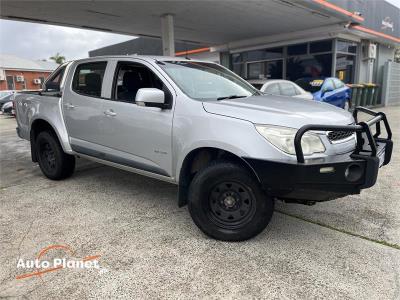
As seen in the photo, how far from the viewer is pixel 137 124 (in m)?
3.73

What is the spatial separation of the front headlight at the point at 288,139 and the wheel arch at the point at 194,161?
0.39 metres

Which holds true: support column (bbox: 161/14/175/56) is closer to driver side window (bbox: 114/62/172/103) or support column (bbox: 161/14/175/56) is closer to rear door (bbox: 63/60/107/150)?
rear door (bbox: 63/60/107/150)

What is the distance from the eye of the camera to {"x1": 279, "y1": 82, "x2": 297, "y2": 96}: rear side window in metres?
8.65

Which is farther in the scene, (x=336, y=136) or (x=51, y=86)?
(x=51, y=86)

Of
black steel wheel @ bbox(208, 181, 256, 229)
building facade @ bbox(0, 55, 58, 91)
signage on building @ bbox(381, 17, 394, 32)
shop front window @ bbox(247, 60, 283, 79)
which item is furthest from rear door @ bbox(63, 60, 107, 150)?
building facade @ bbox(0, 55, 58, 91)

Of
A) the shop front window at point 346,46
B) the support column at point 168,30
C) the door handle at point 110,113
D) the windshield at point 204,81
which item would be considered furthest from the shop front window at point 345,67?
the door handle at point 110,113

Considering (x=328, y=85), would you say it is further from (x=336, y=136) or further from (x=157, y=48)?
(x=157, y=48)

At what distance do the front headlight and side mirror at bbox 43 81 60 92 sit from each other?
349 centimetres

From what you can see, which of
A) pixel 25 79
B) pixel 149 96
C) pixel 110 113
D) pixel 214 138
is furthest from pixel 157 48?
pixel 25 79

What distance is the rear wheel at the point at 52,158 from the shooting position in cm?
494

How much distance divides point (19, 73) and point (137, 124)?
134 feet

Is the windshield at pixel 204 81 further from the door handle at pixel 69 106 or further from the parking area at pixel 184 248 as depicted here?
the door handle at pixel 69 106

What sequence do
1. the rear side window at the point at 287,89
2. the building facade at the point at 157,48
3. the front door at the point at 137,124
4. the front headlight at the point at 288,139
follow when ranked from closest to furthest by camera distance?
1. the front headlight at the point at 288,139
2. the front door at the point at 137,124
3. the rear side window at the point at 287,89
4. the building facade at the point at 157,48

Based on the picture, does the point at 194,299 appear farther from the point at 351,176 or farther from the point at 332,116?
the point at 332,116
